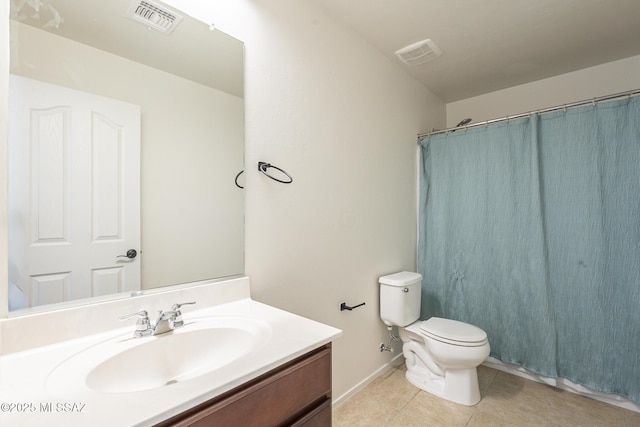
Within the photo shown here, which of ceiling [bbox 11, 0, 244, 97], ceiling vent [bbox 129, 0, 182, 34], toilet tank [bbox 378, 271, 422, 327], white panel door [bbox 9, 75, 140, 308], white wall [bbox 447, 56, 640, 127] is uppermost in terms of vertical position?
white wall [bbox 447, 56, 640, 127]

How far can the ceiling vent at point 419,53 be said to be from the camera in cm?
202

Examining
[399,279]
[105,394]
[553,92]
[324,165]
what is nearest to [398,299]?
[399,279]

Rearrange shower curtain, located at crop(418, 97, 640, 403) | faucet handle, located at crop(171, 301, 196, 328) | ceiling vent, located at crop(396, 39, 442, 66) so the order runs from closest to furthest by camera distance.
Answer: faucet handle, located at crop(171, 301, 196, 328) → shower curtain, located at crop(418, 97, 640, 403) → ceiling vent, located at crop(396, 39, 442, 66)

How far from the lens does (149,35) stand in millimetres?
1084

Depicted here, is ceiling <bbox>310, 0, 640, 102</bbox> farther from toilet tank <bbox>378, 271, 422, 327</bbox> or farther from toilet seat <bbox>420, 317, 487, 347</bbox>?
toilet seat <bbox>420, 317, 487, 347</bbox>

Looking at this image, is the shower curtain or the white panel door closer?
the white panel door

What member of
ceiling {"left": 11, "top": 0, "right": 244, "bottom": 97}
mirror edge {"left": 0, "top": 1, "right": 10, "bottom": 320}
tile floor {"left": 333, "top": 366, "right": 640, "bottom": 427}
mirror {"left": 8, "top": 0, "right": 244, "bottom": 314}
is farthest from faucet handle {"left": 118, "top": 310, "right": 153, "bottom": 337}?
tile floor {"left": 333, "top": 366, "right": 640, "bottom": 427}

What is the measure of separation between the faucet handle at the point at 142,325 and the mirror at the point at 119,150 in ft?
0.40

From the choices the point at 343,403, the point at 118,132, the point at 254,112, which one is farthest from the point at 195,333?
the point at 343,403

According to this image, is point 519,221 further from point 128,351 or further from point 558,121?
point 128,351

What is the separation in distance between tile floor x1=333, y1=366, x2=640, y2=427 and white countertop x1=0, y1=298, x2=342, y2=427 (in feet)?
3.90

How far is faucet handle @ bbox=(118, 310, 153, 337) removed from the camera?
896 millimetres

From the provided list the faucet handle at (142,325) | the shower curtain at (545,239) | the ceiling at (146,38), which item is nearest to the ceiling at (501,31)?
the shower curtain at (545,239)

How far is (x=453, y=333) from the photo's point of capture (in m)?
1.85
